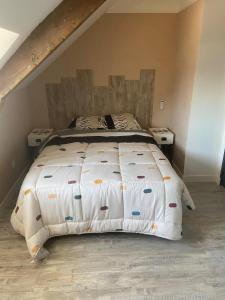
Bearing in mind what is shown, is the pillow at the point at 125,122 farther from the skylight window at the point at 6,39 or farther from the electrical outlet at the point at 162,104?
the skylight window at the point at 6,39

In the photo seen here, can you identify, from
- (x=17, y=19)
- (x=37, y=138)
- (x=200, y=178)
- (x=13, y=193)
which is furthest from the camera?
(x=37, y=138)

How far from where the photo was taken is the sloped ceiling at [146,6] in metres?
3.14

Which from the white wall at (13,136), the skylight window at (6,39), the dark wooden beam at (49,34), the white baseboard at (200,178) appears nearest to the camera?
the skylight window at (6,39)

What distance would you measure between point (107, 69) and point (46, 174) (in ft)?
6.66

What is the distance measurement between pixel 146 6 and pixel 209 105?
5.24 ft

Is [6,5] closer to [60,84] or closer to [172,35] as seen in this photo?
[60,84]

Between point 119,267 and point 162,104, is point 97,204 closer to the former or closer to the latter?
point 119,267

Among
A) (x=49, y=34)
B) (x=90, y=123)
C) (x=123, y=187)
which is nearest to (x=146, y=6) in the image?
A: (x=90, y=123)

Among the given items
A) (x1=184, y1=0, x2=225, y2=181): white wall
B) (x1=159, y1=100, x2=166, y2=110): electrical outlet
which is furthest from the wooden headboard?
(x1=184, y1=0, x2=225, y2=181): white wall

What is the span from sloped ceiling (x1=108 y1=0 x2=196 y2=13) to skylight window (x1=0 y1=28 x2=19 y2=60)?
6.71ft

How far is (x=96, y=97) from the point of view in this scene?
356 cm

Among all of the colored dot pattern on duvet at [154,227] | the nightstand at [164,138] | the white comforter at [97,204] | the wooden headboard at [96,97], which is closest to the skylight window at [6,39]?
the white comforter at [97,204]

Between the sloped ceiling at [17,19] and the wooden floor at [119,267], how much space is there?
5.05 feet

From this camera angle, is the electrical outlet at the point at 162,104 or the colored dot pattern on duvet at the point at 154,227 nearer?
the colored dot pattern on duvet at the point at 154,227
